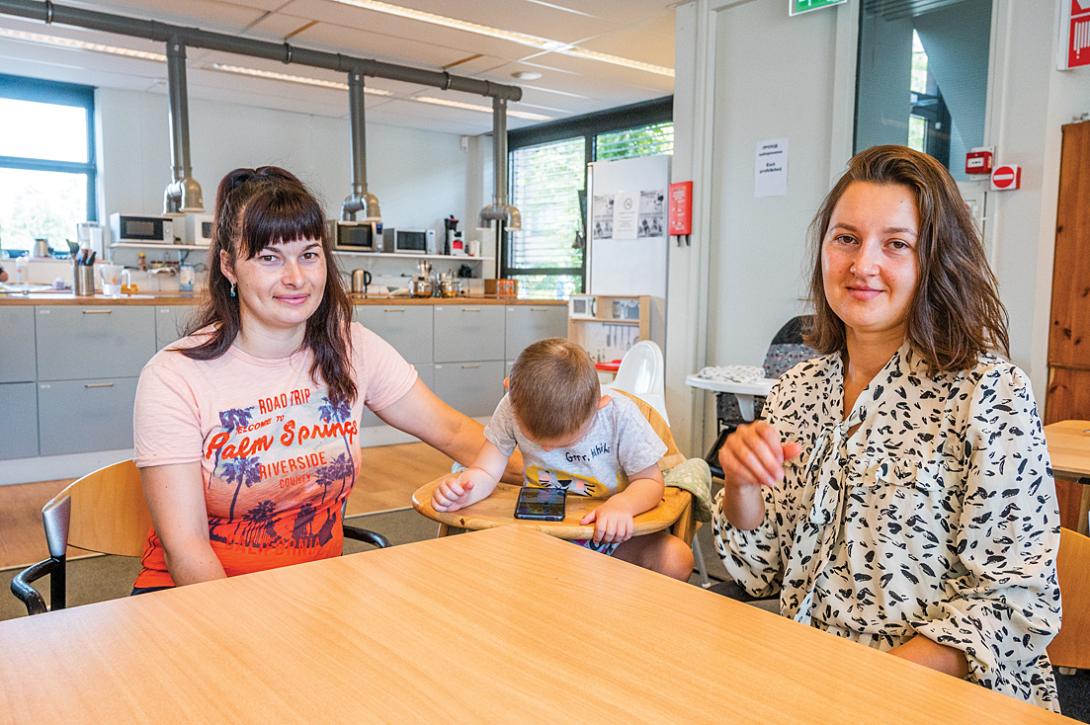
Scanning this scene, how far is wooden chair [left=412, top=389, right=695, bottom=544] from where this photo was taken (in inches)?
60.5

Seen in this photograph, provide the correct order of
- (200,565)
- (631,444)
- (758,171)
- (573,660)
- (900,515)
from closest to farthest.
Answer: (573,660), (900,515), (200,565), (631,444), (758,171)

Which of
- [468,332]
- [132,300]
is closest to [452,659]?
[132,300]

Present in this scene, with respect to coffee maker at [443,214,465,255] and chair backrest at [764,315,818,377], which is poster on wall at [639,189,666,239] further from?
coffee maker at [443,214,465,255]

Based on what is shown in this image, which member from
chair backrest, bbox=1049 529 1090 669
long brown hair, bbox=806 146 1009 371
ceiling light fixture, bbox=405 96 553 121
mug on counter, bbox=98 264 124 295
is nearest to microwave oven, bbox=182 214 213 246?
mug on counter, bbox=98 264 124 295

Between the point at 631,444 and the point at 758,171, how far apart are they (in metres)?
3.18

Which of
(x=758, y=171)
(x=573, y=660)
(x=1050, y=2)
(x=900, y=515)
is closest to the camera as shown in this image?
(x=573, y=660)

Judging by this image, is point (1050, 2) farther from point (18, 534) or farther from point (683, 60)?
point (18, 534)

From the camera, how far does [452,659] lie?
2.71 ft

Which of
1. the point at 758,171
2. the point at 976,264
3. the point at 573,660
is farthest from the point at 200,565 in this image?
the point at 758,171

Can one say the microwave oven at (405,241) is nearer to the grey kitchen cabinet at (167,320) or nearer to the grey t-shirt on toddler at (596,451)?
the grey kitchen cabinet at (167,320)

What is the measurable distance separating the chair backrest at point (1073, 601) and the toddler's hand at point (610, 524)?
0.69 m

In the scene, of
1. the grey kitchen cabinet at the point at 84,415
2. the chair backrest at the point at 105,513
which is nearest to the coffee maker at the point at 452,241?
the grey kitchen cabinet at the point at 84,415

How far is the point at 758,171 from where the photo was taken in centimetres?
455

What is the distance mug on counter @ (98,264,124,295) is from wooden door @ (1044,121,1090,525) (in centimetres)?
582
